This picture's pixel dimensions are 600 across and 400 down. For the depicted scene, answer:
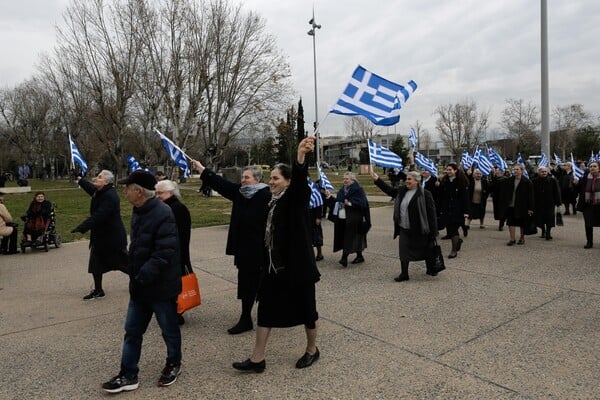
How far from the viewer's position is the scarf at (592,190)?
9.05 meters

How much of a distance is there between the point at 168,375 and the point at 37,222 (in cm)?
813

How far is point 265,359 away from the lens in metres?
4.11

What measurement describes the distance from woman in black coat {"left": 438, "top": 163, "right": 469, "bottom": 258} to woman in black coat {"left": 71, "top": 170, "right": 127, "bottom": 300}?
5742 millimetres

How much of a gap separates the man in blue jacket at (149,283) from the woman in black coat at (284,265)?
2.30 feet

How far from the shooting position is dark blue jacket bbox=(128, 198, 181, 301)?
353 centimetres

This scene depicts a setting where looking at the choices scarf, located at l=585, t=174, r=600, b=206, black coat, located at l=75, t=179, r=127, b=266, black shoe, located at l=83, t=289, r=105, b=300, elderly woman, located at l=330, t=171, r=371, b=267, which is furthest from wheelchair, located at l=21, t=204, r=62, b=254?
scarf, located at l=585, t=174, r=600, b=206

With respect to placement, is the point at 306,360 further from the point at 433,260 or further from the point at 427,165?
the point at 427,165

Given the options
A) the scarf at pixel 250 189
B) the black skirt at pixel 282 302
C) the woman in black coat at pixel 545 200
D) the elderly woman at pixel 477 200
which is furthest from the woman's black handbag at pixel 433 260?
the elderly woman at pixel 477 200

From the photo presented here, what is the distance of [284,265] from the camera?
3748mm

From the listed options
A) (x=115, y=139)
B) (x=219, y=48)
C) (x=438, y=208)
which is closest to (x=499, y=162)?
(x=438, y=208)

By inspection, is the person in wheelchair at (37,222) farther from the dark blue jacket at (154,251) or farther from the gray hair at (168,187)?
the dark blue jacket at (154,251)

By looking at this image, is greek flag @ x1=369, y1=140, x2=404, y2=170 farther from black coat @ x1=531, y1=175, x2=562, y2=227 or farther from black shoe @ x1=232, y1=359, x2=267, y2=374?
black shoe @ x1=232, y1=359, x2=267, y2=374

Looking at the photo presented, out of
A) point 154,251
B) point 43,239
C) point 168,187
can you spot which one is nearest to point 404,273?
point 168,187

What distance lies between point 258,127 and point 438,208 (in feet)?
84.1
